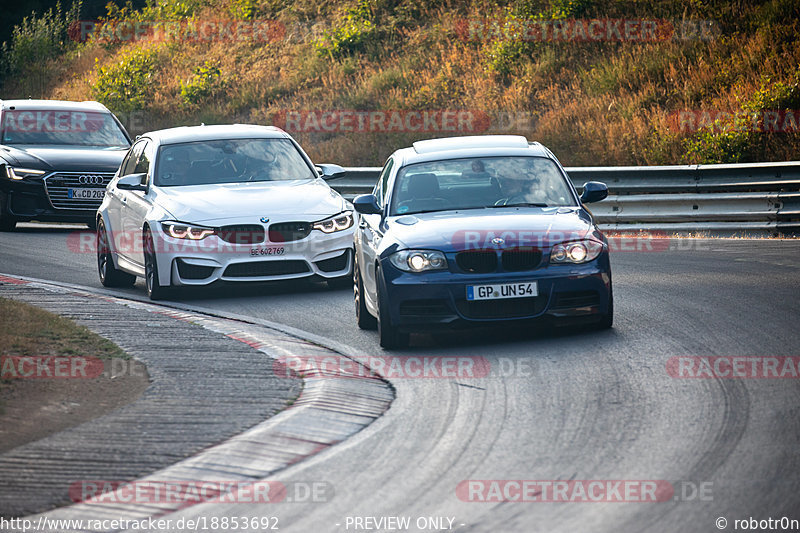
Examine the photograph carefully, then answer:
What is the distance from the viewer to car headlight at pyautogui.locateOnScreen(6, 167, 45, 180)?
1923 centimetres

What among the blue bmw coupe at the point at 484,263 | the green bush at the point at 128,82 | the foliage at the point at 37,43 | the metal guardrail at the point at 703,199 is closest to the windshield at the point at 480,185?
the blue bmw coupe at the point at 484,263

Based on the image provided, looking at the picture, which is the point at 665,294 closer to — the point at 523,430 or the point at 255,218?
the point at 255,218

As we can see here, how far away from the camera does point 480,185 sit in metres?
10.4

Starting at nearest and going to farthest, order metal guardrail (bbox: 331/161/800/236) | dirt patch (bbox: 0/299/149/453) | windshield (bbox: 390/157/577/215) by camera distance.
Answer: dirt patch (bbox: 0/299/149/453) < windshield (bbox: 390/157/577/215) < metal guardrail (bbox: 331/161/800/236)

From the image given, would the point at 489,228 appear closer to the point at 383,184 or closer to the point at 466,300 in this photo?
the point at 466,300

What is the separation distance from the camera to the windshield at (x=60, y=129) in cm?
2053

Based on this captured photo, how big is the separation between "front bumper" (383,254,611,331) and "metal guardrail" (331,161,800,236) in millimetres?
8748

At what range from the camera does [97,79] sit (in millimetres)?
36969

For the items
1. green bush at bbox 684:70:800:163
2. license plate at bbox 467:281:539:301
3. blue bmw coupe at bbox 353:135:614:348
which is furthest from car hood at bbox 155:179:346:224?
green bush at bbox 684:70:800:163

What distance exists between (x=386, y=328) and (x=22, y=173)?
11.7 meters

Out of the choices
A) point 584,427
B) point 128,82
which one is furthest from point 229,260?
point 128,82

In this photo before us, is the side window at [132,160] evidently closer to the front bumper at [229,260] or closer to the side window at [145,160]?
the side window at [145,160]

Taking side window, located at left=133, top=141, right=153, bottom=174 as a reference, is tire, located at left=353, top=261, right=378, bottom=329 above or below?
below

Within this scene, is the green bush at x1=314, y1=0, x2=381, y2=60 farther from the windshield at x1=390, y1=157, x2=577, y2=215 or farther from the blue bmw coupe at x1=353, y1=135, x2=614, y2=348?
the blue bmw coupe at x1=353, y1=135, x2=614, y2=348
